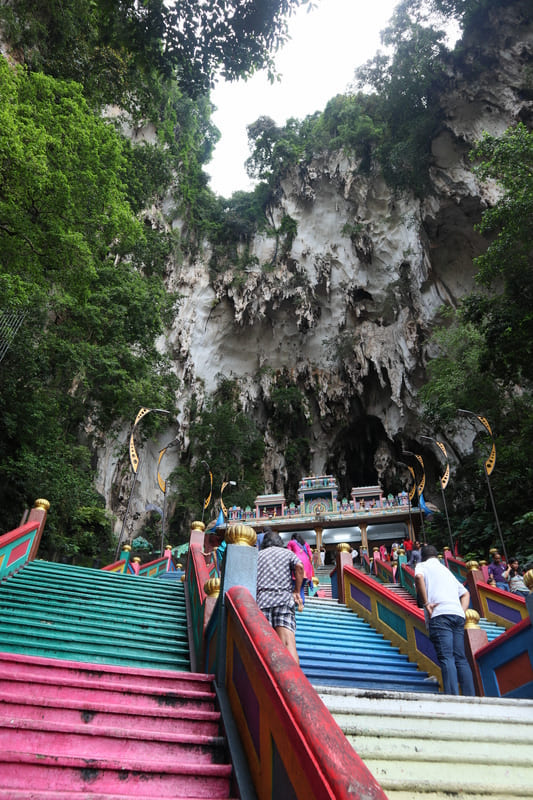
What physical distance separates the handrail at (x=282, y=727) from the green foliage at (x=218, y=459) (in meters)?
20.8

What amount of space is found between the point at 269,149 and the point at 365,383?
17343 mm

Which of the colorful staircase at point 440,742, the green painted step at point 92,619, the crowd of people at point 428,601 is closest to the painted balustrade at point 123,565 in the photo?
the green painted step at point 92,619

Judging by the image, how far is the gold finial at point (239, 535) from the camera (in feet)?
9.75

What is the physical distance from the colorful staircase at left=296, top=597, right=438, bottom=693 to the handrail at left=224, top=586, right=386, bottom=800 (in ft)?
6.43

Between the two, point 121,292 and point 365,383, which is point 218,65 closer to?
point 121,292

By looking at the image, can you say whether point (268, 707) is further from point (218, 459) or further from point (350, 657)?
point (218, 459)

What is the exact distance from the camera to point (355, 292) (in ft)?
81.9

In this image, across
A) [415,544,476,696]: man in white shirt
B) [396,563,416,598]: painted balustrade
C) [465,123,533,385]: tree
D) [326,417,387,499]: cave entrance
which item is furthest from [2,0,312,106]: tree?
[326,417,387,499]: cave entrance

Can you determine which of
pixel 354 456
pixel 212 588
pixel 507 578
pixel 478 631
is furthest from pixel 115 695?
pixel 354 456

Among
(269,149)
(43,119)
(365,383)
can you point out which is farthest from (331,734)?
(269,149)

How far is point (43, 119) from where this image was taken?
30.8 feet

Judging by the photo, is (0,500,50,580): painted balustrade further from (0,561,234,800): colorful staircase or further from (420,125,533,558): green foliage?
(420,125,533,558): green foliage

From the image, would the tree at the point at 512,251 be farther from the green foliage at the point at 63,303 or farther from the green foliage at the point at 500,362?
the green foliage at the point at 63,303

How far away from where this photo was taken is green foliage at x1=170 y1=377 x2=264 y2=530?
2322cm
